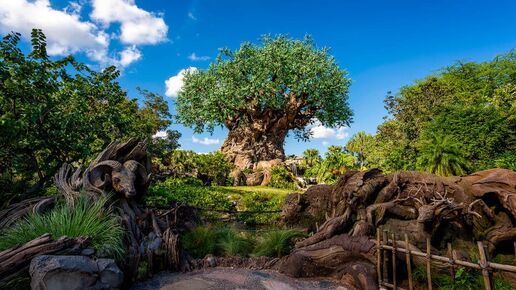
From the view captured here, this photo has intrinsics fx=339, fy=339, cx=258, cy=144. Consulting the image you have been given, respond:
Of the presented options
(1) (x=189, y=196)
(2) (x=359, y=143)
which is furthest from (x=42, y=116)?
(2) (x=359, y=143)

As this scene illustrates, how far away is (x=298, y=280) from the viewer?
260 inches

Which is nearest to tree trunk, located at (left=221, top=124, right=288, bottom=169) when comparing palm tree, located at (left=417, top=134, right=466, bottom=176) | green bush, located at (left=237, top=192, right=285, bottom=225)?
green bush, located at (left=237, top=192, right=285, bottom=225)

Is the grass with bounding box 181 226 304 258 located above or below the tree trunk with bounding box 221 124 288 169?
below

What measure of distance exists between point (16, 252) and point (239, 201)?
12750 millimetres

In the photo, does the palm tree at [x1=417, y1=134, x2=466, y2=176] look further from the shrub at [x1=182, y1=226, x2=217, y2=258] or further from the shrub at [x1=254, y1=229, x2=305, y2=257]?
the shrub at [x1=182, y1=226, x2=217, y2=258]

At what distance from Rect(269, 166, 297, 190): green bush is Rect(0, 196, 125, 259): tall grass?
18.0 meters

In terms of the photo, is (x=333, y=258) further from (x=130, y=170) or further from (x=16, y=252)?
(x=16, y=252)

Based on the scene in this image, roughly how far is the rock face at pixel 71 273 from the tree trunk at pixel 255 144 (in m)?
24.6

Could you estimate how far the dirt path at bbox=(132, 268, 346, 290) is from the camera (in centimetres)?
593

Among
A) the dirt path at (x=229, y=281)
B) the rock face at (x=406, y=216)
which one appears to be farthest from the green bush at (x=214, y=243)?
the rock face at (x=406, y=216)

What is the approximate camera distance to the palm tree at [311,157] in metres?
29.8

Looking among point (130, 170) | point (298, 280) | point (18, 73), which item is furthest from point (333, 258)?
point (18, 73)

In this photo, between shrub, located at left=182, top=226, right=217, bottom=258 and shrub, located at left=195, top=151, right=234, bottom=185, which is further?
shrub, located at left=195, top=151, right=234, bottom=185

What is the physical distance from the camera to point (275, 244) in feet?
27.3
